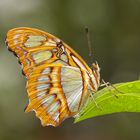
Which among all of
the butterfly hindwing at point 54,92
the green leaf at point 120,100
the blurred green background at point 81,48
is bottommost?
the blurred green background at point 81,48

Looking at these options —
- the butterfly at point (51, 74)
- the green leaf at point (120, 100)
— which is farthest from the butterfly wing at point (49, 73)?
the green leaf at point (120, 100)

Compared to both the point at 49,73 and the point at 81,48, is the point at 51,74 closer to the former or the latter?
the point at 49,73

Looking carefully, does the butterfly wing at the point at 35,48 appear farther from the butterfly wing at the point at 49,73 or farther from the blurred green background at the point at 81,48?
the blurred green background at the point at 81,48

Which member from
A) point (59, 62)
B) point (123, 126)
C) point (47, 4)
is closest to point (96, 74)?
point (59, 62)

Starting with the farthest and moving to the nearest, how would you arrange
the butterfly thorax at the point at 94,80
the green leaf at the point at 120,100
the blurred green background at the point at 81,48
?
the blurred green background at the point at 81,48
the butterfly thorax at the point at 94,80
the green leaf at the point at 120,100

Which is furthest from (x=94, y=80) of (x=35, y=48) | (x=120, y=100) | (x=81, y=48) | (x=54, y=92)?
(x=81, y=48)

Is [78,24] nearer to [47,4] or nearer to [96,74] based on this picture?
[47,4]
